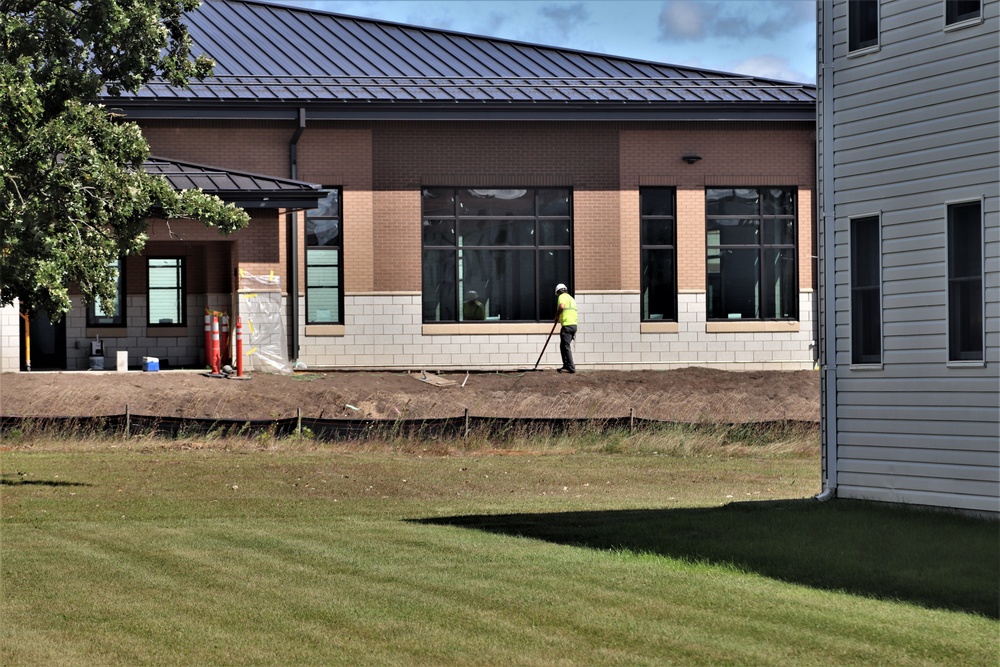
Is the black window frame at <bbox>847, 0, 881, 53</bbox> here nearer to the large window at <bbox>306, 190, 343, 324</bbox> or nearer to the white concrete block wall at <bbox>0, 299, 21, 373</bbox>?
the large window at <bbox>306, 190, 343, 324</bbox>

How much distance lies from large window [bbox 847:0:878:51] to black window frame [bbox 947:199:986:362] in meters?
2.36

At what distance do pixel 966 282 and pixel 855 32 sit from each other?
3.35 metres

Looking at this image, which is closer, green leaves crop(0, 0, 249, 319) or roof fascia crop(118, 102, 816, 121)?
green leaves crop(0, 0, 249, 319)

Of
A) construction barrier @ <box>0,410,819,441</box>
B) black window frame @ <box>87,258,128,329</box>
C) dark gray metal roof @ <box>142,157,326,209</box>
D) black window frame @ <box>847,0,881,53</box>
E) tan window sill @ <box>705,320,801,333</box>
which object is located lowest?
construction barrier @ <box>0,410,819,441</box>

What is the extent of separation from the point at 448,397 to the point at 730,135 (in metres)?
10.7

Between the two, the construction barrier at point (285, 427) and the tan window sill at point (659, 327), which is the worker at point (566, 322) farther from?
the construction barrier at point (285, 427)

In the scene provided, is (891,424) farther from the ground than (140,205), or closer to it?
closer to it

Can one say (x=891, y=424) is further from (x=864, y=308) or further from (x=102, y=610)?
(x=102, y=610)

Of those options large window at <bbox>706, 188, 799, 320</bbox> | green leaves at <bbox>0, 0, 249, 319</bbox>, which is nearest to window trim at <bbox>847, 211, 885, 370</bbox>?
green leaves at <bbox>0, 0, 249, 319</bbox>

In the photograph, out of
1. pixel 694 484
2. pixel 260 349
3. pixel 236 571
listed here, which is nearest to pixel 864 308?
pixel 694 484

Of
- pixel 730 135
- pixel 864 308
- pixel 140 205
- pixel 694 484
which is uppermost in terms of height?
pixel 730 135

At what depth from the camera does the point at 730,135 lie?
105 feet

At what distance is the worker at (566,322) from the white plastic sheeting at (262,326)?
6.21 metres

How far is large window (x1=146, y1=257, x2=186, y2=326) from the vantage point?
31.4 m
